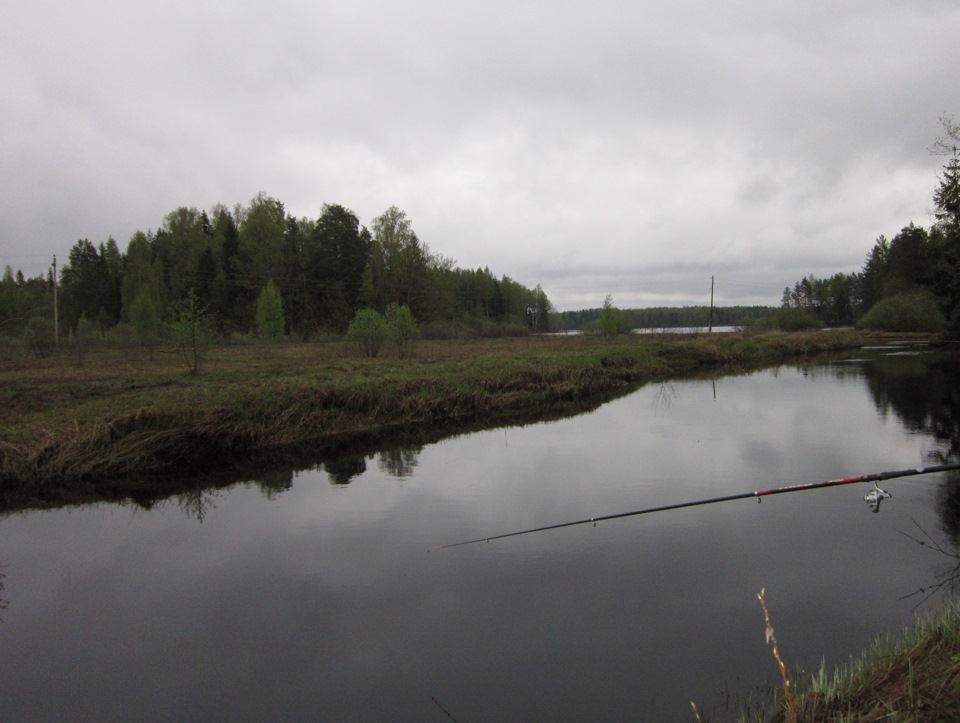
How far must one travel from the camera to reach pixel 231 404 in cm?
1280

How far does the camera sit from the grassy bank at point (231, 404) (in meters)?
10.6

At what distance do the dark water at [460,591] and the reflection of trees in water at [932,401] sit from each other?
16cm

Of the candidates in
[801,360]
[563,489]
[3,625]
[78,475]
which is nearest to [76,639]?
[3,625]

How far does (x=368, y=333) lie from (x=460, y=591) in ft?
65.2

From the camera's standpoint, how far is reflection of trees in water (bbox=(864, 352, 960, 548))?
860 centimetres

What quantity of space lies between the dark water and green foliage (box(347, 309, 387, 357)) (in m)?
14.5

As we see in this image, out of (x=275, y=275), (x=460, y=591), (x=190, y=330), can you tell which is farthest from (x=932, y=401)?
(x=275, y=275)

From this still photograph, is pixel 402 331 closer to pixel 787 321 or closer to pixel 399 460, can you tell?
pixel 399 460

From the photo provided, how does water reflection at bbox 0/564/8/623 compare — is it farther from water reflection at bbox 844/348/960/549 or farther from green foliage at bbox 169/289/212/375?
green foliage at bbox 169/289/212/375

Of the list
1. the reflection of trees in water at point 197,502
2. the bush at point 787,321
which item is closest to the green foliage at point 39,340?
the reflection of trees in water at point 197,502

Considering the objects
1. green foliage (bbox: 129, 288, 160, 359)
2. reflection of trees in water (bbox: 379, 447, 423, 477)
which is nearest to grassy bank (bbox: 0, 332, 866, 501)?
reflection of trees in water (bbox: 379, 447, 423, 477)

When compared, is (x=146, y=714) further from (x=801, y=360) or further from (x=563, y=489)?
(x=801, y=360)

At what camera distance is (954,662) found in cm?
340

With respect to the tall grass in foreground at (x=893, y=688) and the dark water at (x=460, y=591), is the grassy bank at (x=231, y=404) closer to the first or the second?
the dark water at (x=460, y=591)
